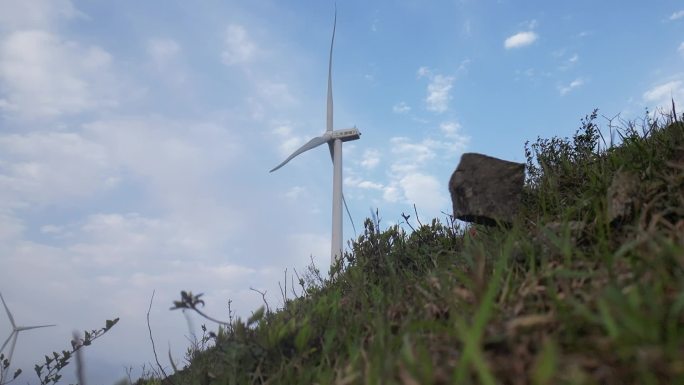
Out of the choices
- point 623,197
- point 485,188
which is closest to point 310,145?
point 485,188

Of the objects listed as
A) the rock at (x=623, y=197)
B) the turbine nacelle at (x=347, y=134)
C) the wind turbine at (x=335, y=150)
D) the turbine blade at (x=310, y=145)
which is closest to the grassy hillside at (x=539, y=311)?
the rock at (x=623, y=197)

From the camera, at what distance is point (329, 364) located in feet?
10.5

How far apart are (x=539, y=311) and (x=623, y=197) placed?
1.52 m

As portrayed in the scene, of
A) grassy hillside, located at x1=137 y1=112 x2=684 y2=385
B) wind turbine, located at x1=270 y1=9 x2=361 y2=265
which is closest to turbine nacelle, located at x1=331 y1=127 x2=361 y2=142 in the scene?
wind turbine, located at x1=270 y1=9 x2=361 y2=265

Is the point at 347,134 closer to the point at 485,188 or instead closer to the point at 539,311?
the point at 485,188

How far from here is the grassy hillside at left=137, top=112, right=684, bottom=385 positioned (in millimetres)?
2051

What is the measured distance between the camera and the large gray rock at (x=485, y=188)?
16.9ft

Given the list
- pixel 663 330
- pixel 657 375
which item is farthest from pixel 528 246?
pixel 657 375

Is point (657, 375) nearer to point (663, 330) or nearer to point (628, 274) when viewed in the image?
point (663, 330)

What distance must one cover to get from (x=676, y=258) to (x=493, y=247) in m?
1.56

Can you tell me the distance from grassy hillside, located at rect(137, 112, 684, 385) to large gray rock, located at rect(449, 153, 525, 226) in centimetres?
20

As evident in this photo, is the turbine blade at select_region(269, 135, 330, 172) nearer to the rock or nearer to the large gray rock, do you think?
the large gray rock

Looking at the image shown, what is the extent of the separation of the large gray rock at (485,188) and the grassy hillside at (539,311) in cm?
20

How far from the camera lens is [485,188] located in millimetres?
5297
